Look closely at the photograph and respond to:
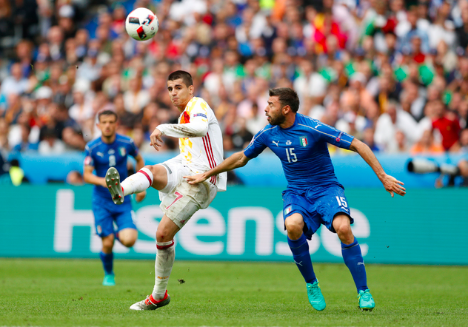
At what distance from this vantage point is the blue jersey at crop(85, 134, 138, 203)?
35.1 ft

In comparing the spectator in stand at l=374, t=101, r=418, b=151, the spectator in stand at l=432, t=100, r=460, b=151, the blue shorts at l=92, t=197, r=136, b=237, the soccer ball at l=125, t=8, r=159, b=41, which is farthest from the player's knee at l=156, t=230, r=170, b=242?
the spectator in stand at l=432, t=100, r=460, b=151

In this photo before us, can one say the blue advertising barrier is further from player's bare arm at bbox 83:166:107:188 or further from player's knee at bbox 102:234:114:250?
player's bare arm at bbox 83:166:107:188

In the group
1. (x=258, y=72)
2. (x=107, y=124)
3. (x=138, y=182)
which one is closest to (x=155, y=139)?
(x=138, y=182)

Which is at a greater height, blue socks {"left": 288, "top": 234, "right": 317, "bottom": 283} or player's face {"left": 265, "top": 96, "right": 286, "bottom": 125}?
player's face {"left": 265, "top": 96, "right": 286, "bottom": 125}

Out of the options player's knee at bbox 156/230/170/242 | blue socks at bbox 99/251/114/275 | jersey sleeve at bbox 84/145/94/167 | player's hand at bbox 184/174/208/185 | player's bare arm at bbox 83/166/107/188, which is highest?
player's hand at bbox 184/174/208/185

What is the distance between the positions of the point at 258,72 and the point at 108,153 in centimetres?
769

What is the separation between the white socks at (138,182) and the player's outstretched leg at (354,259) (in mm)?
2060

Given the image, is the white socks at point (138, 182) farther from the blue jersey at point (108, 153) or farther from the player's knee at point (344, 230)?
the blue jersey at point (108, 153)

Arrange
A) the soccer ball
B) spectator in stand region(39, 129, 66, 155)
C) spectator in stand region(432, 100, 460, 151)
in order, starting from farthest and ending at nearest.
A: spectator in stand region(39, 129, 66, 155) < spectator in stand region(432, 100, 460, 151) < the soccer ball

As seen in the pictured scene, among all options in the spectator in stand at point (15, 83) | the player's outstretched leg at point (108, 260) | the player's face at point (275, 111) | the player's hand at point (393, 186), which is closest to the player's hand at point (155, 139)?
the player's face at point (275, 111)

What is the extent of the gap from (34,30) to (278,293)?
16087 millimetres

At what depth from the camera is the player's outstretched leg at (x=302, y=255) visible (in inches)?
286

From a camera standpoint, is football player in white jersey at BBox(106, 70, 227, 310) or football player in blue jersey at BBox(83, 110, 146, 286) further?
football player in blue jersey at BBox(83, 110, 146, 286)

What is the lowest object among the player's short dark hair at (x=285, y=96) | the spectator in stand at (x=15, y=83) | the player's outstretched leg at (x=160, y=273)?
the player's outstretched leg at (x=160, y=273)
